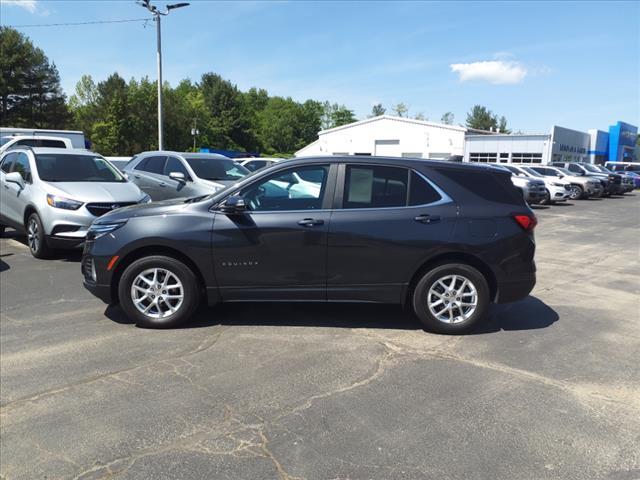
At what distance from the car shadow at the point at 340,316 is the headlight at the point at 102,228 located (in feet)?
3.10

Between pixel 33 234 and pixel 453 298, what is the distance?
23.4 feet

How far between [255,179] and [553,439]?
3364 millimetres

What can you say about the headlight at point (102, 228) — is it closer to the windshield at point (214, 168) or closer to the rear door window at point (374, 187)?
the rear door window at point (374, 187)

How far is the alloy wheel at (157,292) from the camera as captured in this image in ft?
16.5

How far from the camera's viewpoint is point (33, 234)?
27.9 ft

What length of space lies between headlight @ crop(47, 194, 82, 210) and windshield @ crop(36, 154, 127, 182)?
0.75 meters

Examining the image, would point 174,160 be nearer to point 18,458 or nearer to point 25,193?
point 25,193

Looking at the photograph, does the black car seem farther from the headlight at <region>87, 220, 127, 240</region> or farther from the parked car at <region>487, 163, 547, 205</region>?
the parked car at <region>487, 163, 547, 205</region>

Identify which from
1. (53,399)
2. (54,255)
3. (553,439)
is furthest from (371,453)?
(54,255)

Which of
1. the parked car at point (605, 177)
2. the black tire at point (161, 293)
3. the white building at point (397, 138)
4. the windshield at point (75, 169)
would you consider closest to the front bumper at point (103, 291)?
the black tire at point (161, 293)

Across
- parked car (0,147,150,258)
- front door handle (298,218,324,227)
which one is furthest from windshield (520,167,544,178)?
front door handle (298,218,324,227)

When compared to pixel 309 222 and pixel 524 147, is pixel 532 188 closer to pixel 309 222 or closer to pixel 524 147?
pixel 309 222

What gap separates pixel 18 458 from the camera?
9.71 ft

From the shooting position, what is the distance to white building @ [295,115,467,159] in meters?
49.2
